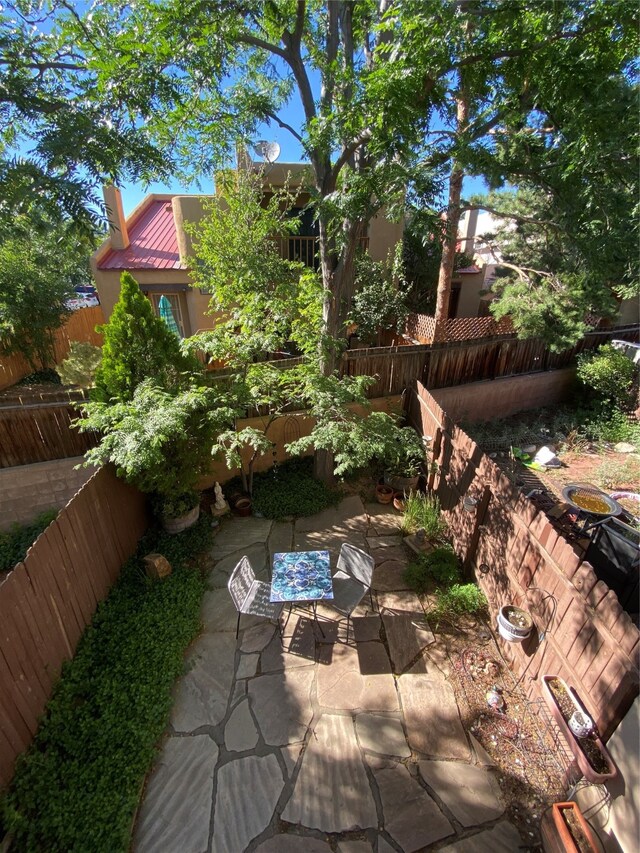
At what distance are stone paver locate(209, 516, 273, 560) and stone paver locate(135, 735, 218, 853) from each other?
7.44 ft

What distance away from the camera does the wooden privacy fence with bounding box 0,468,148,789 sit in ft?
9.47

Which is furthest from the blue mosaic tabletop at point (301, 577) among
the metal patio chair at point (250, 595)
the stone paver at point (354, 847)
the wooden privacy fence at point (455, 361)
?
the wooden privacy fence at point (455, 361)

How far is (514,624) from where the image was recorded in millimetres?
3650

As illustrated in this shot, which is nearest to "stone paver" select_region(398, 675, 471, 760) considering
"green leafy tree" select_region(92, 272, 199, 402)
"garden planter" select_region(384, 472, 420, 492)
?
"garden planter" select_region(384, 472, 420, 492)

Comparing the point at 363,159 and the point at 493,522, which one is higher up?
the point at 363,159

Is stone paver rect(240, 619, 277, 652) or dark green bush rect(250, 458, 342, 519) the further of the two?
dark green bush rect(250, 458, 342, 519)

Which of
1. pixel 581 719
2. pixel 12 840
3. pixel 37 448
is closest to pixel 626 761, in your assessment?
pixel 581 719

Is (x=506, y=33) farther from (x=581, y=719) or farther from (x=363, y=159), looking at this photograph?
(x=581, y=719)

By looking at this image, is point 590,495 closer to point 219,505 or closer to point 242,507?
point 242,507

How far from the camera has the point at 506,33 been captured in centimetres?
343

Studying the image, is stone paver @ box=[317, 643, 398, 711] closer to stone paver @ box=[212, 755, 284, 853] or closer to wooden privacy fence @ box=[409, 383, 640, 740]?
stone paver @ box=[212, 755, 284, 853]

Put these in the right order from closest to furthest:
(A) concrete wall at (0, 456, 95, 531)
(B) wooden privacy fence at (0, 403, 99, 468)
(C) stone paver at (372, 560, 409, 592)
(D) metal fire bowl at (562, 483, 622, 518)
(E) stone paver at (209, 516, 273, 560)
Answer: (C) stone paver at (372, 560, 409, 592)
(D) metal fire bowl at (562, 483, 622, 518)
(E) stone paver at (209, 516, 273, 560)
(B) wooden privacy fence at (0, 403, 99, 468)
(A) concrete wall at (0, 456, 95, 531)

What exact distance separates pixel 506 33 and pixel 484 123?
0.72 m

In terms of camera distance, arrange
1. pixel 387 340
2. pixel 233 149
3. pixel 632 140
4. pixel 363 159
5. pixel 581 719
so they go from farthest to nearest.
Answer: pixel 387 340, pixel 233 149, pixel 363 159, pixel 632 140, pixel 581 719
